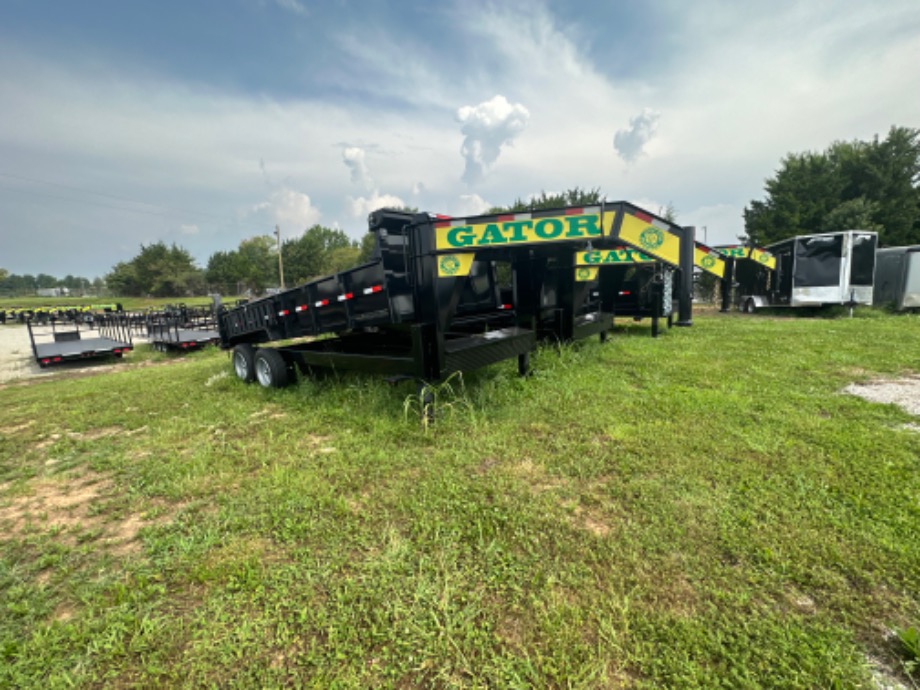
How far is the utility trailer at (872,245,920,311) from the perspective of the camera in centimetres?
1311

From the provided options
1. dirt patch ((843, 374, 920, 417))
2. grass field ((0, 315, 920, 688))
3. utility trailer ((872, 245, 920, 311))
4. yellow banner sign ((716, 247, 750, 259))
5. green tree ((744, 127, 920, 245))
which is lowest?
grass field ((0, 315, 920, 688))

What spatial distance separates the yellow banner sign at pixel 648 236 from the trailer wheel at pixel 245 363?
5.62 meters

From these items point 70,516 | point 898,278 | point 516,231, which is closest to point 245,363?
point 70,516

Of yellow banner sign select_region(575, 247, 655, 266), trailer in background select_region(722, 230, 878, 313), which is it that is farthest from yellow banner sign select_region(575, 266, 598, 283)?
trailer in background select_region(722, 230, 878, 313)

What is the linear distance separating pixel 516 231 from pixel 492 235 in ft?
0.78

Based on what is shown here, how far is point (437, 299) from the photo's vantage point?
4.21 metres

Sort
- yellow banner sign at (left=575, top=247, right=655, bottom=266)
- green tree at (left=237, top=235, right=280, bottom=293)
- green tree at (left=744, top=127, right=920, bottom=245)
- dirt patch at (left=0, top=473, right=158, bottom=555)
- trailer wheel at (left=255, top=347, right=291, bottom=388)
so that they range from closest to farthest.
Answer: dirt patch at (left=0, top=473, right=158, bottom=555) < trailer wheel at (left=255, top=347, right=291, bottom=388) < yellow banner sign at (left=575, top=247, right=655, bottom=266) < green tree at (left=744, top=127, right=920, bottom=245) < green tree at (left=237, top=235, right=280, bottom=293)

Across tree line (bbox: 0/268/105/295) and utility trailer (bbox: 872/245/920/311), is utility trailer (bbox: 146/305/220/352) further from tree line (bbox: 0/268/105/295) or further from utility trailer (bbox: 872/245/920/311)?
tree line (bbox: 0/268/105/295)

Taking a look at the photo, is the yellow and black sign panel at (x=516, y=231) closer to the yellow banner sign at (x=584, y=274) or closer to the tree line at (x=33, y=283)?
the yellow banner sign at (x=584, y=274)

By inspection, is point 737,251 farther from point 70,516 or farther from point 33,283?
point 33,283

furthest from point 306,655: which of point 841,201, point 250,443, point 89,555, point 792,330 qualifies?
point 841,201

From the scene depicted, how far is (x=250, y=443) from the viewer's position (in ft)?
13.1

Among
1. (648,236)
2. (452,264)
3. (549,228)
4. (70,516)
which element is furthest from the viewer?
(452,264)

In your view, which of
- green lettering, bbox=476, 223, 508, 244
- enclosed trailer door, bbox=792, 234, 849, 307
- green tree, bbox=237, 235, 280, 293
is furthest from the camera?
green tree, bbox=237, 235, 280, 293
